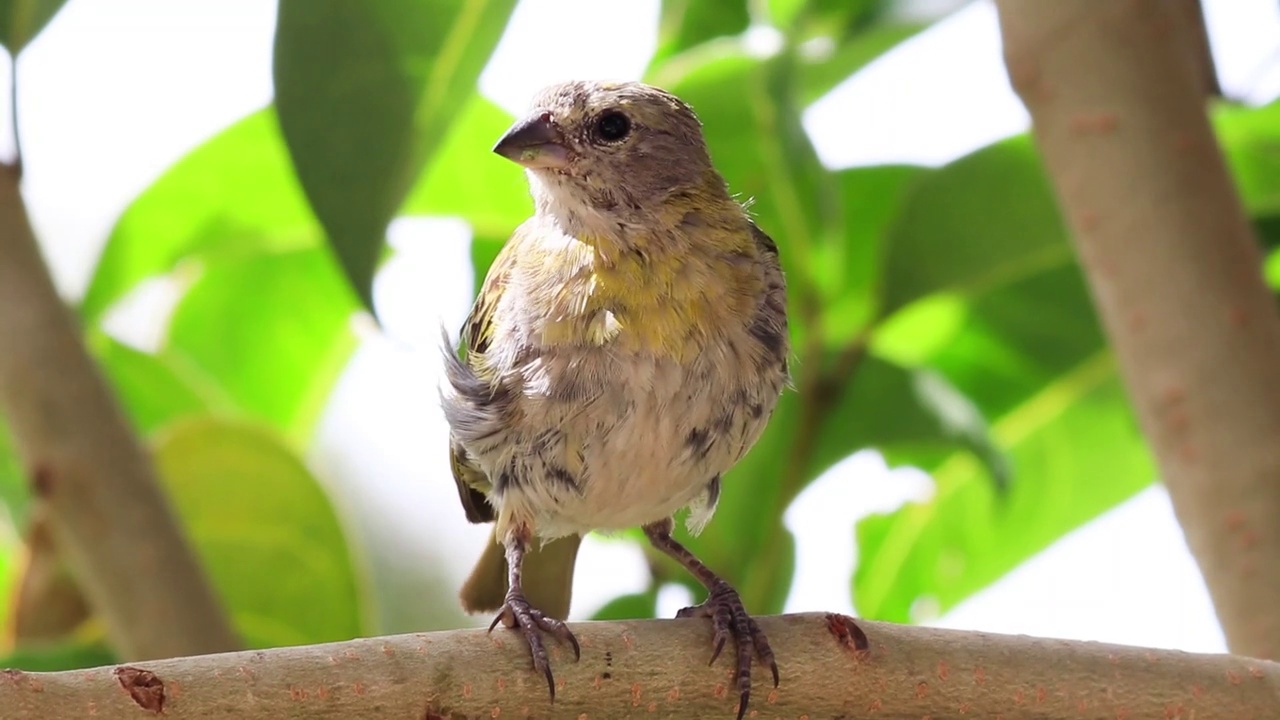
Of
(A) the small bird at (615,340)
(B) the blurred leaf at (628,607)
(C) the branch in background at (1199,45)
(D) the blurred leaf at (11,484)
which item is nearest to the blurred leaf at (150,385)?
(D) the blurred leaf at (11,484)

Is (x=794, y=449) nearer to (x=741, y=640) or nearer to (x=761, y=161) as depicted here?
(x=761, y=161)

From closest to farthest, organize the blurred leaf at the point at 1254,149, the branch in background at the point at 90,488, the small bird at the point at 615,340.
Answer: the small bird at the point at 615,340 < the branch in background at the point at 90,488 < the blurred leaf at the point at 1254,149

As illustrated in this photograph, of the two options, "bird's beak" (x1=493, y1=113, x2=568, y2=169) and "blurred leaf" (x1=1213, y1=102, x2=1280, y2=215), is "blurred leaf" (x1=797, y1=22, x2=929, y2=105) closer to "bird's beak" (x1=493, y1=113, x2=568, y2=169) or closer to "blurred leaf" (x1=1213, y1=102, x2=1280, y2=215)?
"blurred leaf" (x1=1213, y1=102, x2=1280, y2=215)

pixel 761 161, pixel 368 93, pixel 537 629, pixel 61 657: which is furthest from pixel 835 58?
pixel 61 657

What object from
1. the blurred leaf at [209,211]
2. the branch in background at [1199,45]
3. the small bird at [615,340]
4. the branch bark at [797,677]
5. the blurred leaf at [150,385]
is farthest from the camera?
the blurred leaf at [150,385]

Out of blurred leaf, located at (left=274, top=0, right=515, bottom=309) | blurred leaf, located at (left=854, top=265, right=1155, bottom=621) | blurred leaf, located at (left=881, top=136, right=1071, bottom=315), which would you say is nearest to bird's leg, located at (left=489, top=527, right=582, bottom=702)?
blurred leaf, located at (left=274, top=0, right=515, bottom=309)

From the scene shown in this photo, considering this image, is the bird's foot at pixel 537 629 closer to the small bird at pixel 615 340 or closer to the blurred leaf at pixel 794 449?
the small bird at pixel 615 340
